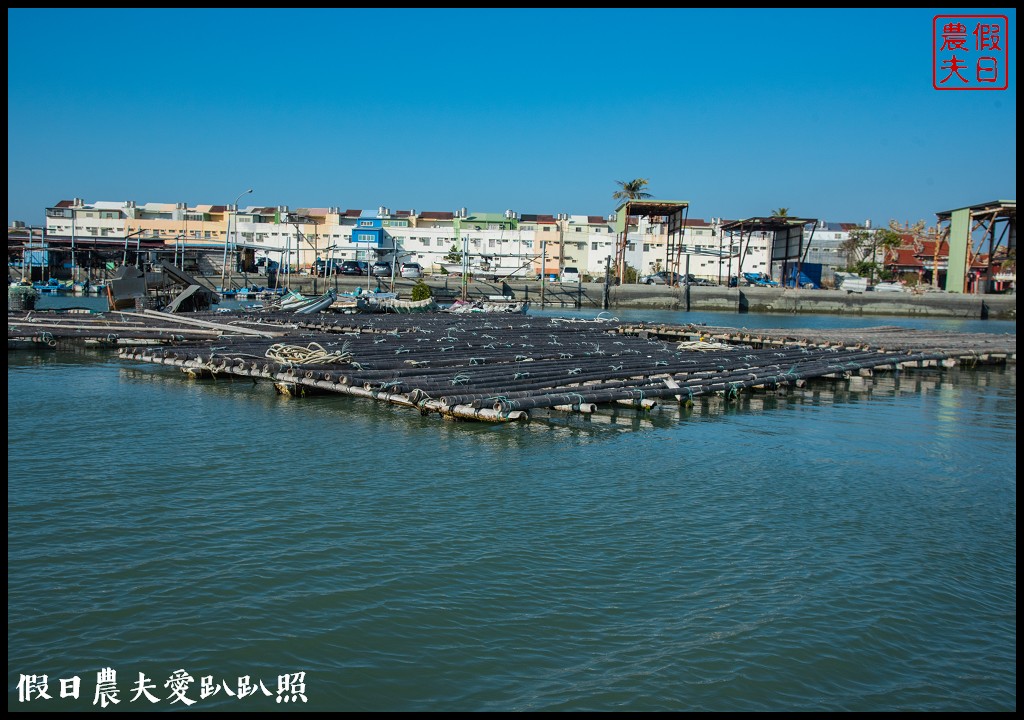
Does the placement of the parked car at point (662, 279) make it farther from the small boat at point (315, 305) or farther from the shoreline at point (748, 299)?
the small boat at point (315, 305)

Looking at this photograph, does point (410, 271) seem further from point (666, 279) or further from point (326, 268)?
point (666, 279)

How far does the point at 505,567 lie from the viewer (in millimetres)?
7969

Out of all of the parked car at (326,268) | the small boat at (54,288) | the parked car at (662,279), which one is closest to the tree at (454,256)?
the parked car at (326,268)

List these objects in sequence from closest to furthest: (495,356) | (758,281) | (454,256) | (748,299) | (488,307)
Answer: (495,356), (488,307), (748,299), (758,281), (454,256)

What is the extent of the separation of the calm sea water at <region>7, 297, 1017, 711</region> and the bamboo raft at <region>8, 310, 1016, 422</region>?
1677 millimetres

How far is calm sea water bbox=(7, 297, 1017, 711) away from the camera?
610 centimetres

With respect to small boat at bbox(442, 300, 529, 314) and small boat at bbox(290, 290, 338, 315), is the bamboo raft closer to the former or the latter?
small boat at bbox(290, 290, 338, 315)

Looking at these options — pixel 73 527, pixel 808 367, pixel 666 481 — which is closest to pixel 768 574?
pixel 666 481

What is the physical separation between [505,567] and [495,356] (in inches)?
498

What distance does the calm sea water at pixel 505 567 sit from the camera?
20.0ft

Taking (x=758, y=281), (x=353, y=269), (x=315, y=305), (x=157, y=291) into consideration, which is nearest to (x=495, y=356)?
(x=315, y=305)

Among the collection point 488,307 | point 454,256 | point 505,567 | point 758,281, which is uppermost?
point 454,256

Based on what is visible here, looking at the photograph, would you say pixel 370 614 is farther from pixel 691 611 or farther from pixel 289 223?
pixel 289 223

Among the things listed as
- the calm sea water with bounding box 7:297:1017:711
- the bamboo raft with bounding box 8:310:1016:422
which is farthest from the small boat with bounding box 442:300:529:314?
the calm sea water with bounding box 7:297:1017:711
